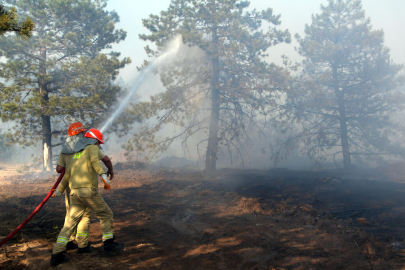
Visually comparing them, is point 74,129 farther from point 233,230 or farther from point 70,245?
point 233,230

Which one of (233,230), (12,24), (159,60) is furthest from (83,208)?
(159,60)

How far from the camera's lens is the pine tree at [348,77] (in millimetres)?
A: 16562

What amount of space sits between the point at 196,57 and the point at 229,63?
8.12 ft

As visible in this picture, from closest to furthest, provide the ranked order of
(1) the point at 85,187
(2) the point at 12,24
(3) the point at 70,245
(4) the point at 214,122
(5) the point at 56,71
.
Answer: (2) the point at 12,24 → (1) the point at 85,187 → (3) the point at 70,245 → (5) the point at 56,71 → (4) the point at 214,122

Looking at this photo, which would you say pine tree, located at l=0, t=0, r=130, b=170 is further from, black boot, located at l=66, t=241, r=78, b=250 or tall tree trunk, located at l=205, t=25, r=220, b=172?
black boot, located at l=66, t=241, r=78, b=250

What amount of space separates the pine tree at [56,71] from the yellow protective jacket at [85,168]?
9.36 m

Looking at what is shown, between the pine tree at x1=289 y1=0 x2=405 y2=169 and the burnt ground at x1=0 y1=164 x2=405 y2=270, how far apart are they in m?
7.92

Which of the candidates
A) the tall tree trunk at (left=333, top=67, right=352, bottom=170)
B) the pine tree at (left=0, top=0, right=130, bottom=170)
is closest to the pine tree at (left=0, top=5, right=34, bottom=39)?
the pine tree at (left=0, top=0, right=130, bottom=170)

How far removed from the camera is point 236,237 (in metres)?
5.39

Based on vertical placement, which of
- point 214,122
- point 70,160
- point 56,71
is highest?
point 56,71

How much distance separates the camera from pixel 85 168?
4.21 meters

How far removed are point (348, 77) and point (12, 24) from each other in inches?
722

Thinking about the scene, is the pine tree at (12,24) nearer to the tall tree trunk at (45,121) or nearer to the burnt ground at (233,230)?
the burnt ground at (233,230)

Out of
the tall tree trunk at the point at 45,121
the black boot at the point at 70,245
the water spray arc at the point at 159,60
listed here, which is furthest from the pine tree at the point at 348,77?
the black boot at the point at 70,245
